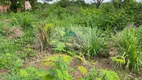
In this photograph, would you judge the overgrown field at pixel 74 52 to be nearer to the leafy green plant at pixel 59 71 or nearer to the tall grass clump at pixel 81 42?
the tall grass clump at pixel 81 42

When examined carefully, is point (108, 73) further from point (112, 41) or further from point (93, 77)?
point (112, 41)

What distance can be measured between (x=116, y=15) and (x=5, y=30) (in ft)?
10.3

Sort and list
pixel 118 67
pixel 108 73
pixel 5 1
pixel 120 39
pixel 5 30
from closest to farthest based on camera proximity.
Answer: pixel 108 73 < pixel 118 67 < pixel 120 39 < pixel 5 30 < pixel 5 1

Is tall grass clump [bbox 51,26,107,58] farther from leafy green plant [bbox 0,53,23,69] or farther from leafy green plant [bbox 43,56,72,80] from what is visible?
leafy green plant [bbox 43,56,72,80]

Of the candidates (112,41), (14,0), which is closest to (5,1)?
(14,0)

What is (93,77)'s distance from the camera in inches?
148

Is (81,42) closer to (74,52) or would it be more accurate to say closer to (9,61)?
(74,52)

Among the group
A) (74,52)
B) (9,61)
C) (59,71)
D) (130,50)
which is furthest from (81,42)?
(59,71)

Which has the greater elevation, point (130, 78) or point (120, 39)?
point (120, 39)

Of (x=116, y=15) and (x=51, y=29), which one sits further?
(x=116, y=15)

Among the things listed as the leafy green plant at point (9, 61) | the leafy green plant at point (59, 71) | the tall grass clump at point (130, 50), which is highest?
the leafy green plant at point (59, 71)

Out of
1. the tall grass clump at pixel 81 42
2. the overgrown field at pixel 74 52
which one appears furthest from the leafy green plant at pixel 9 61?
the tall grass clump at pixel 81 42

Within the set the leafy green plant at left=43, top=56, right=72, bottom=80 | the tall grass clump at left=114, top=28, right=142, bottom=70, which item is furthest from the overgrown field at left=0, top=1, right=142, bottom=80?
the leafy green plant at left=43, top=56, right=72, bottom=80

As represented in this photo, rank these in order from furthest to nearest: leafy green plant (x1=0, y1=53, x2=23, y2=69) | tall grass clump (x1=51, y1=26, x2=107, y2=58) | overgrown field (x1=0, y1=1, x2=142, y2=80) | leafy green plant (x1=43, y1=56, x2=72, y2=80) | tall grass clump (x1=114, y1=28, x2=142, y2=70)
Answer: tall grass clump (x1=51, y1=26, x2=107, y2=58) → tall grass clump (x1=114, y1=28, x2=142, y2=70) → leafy green plant (x1=0, y1=53, x2=23, y2=69) → overgrown field (x1=0, y1=1, x2=142, y2=80) → leafy green plant (x1=43, y1=56, x2=72, y2=80)
